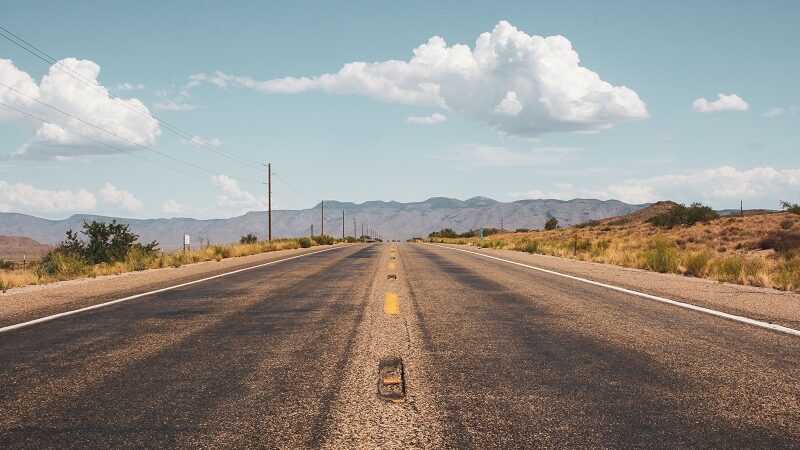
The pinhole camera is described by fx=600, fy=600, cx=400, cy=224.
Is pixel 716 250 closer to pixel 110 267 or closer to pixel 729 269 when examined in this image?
pixel 729 269

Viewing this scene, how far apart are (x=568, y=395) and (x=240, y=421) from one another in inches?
75.2

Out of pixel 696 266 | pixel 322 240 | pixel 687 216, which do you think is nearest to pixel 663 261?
pixel 696 266

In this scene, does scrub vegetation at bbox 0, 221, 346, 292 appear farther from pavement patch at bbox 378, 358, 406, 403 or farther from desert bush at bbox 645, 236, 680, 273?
desert bush at bbox 645, 236, 680, 273

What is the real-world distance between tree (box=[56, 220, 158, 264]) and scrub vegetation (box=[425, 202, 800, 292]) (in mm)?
18053

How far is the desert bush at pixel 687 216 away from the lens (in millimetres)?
50781

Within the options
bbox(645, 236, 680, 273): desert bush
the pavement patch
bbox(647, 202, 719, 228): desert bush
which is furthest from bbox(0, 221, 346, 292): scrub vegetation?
bbox(647, 202, 719, 228): desert bush

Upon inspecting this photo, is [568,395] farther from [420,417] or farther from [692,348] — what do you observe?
[692,348]

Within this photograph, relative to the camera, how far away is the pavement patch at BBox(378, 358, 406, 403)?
3607 millimetres

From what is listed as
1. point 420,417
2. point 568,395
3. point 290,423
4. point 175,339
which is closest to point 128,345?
point 175,339

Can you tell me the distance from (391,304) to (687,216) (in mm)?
50287

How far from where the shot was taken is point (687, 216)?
169 feet

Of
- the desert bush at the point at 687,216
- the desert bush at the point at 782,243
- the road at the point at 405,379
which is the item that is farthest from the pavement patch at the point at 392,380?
the desert bush at the point at 687,216

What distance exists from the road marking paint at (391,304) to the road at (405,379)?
0.10 meters

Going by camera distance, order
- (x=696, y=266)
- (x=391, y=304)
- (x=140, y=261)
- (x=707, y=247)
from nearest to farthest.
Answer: (x=391, y=304), (x=696, y=266), (x=140, y=261), (x=707, y=247)
